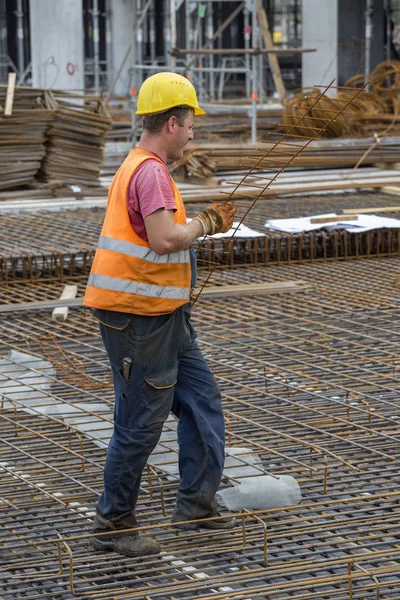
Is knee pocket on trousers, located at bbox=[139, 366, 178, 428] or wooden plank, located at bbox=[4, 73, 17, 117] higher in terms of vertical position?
wooden plank, located at bbox=[4, 73, 17, 117]

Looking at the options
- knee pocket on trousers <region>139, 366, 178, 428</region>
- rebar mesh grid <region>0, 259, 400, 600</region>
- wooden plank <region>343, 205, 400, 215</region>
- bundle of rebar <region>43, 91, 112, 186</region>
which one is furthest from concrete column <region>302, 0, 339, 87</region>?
knee pocket on trousers <region>139, 366, 178, 428</region>

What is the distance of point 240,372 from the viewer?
224 inches

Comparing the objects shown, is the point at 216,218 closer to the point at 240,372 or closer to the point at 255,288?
the point at 240,372

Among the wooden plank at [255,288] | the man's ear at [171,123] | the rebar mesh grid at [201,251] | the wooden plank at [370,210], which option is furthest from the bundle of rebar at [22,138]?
the man's ear at [171,123]

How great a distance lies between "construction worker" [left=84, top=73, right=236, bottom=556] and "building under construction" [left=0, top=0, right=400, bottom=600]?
0.29 metres

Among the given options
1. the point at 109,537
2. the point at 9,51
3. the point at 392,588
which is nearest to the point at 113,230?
the point at 109,537

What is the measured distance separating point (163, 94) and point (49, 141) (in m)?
7.61

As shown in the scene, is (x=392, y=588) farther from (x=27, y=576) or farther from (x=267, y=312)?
(x=267, y=312)

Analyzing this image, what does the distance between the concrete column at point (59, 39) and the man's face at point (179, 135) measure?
15.1 meters

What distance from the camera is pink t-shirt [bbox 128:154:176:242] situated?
334cm

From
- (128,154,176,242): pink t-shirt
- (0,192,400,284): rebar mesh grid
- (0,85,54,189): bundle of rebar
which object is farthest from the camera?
(0,85,54,189): bundle of rebar

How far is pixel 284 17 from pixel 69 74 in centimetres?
1479

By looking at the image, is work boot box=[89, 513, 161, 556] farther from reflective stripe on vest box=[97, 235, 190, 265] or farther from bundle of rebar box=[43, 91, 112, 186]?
bundle of rebar box=[43, 91, 112, 186]

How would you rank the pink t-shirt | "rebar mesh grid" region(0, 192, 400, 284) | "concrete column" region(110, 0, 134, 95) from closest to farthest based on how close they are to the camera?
the pink t-shirt < "rebar mesh grid" region(0, 192, 400, 284) < "concrete column" region(110, 0, 134, 95)
